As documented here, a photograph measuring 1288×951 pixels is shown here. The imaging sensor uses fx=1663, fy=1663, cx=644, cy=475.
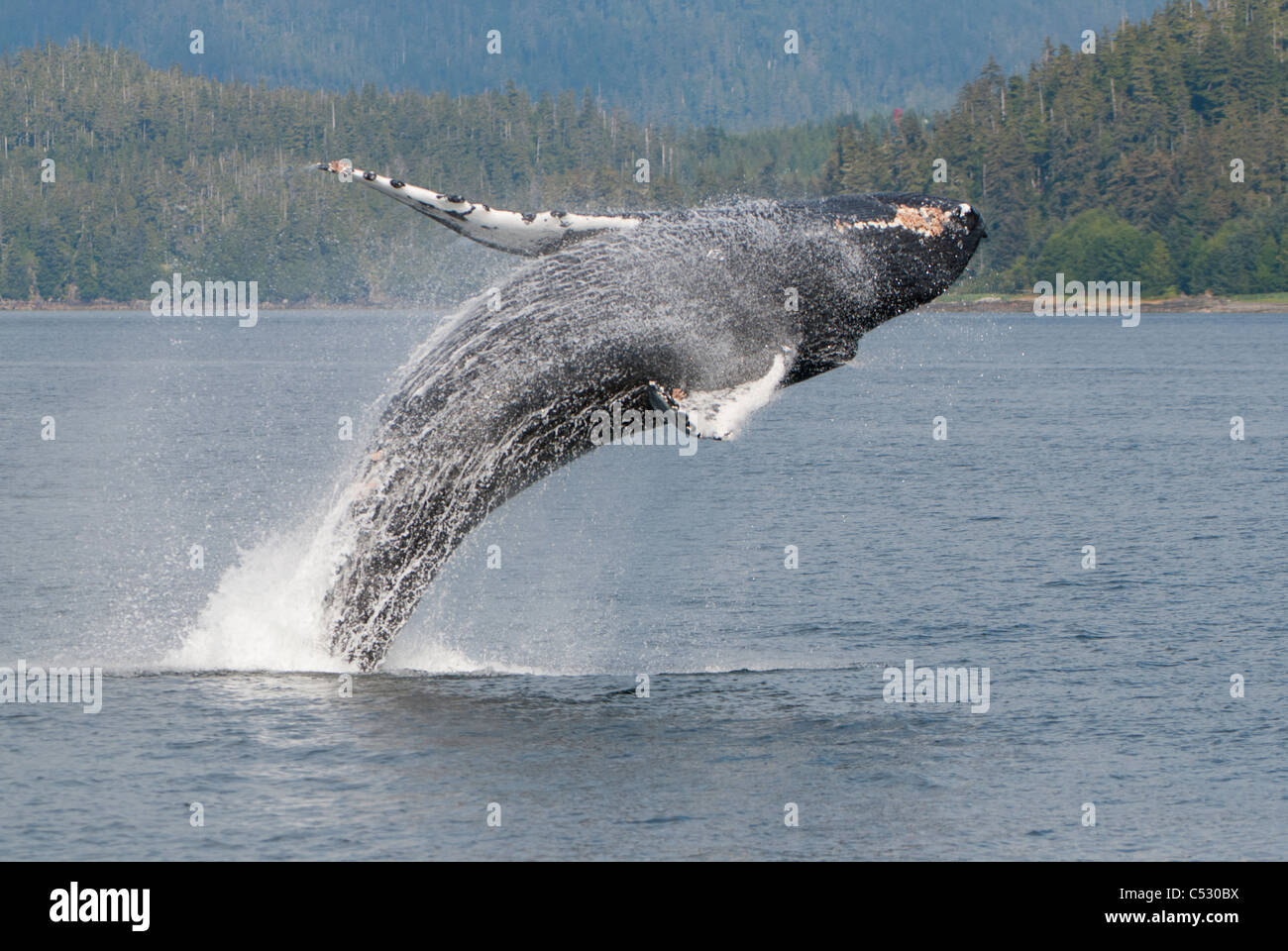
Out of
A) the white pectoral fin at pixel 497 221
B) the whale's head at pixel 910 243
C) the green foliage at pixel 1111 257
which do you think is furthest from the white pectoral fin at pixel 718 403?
the green foliage at pixel 1111 257

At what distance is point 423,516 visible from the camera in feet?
55.6

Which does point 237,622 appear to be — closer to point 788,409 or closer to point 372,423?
point 372,423

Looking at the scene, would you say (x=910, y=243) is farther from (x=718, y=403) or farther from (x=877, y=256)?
(x=718, y=403)

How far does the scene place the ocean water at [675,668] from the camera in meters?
14.0

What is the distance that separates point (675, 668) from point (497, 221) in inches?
268

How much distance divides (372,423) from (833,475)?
28650 mm

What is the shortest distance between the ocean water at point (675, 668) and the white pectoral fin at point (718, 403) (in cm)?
311

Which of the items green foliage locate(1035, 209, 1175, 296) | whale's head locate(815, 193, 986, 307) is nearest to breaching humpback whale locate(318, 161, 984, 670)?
whale's head locate(815, 193, 986, 307)

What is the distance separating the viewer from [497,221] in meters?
15.2

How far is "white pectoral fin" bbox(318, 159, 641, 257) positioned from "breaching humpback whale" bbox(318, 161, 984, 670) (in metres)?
0.02

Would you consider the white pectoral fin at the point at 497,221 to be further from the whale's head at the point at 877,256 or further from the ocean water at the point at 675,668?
the ocean water at the point at 675,668

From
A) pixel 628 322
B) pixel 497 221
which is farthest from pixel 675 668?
pixel 497 221
